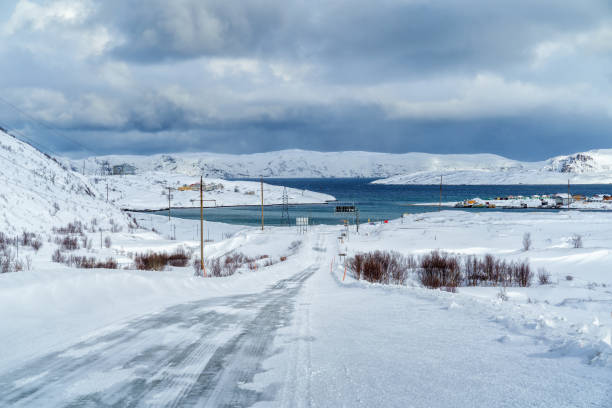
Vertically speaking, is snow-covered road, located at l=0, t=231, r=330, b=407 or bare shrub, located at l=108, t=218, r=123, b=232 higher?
bare shrub, located at l=108, t=218, r=123, b=232

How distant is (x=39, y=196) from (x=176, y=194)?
109225mm

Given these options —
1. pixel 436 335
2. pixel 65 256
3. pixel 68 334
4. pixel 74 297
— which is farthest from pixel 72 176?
pixel 436 335

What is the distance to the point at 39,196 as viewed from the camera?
4400cm

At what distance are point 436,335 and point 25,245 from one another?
3350cm

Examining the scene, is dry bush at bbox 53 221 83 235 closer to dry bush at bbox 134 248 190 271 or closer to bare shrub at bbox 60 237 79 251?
bare shrub at bbox 60 237 79 251

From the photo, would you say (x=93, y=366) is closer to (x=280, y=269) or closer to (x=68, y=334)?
(x=68, y=334)

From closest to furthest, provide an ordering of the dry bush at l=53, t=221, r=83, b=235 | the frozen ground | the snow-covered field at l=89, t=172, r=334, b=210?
the frozen ground, the dry bush at l=53, t=221, r=83, b=235, the snow-covered field at l=89, t=172, r=334, b=210

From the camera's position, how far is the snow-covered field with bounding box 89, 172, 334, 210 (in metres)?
137

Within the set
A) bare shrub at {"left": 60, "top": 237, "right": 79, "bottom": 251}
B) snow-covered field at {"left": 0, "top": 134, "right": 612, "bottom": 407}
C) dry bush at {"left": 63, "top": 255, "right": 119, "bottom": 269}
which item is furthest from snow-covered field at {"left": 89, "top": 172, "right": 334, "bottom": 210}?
snow-covered field at {"left": 0, "top": 134, "right": 612, "bottom": 407}

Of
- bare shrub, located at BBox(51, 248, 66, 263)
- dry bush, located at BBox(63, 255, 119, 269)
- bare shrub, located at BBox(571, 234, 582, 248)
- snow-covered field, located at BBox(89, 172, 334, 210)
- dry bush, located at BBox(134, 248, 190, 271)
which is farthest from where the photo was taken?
snow-covered field, located at BBox(89, 172, 334, 210)

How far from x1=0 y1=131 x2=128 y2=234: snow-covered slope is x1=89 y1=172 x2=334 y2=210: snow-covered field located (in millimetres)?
73976

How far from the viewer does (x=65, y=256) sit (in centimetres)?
2884

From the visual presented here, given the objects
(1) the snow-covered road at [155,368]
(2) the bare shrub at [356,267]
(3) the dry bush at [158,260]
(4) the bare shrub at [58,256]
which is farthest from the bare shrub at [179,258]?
(1) the snow-covered road at [155,368]

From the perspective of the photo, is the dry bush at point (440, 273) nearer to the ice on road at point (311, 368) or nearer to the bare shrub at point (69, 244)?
the ice on road at point (311, 368)
